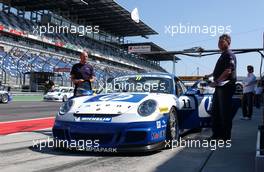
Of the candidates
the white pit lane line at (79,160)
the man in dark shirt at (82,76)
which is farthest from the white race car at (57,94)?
the white pit lane line at (79,160)

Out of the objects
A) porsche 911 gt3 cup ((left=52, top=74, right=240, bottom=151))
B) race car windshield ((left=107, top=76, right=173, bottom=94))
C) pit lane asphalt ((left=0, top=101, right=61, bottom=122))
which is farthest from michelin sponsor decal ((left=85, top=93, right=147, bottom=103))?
pit lane asphalt ((left=0, top=101, right=61, bottom=122))

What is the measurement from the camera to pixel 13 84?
102 feet

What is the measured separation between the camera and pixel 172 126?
5.93 meters

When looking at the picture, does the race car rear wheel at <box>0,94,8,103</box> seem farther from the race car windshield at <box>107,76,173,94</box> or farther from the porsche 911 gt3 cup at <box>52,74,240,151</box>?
the porsche 911 gt3 cup at <box>52,74,240,151</box>

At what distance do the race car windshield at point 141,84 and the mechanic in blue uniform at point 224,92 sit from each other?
757mm

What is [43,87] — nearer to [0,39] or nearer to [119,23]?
[0,39]

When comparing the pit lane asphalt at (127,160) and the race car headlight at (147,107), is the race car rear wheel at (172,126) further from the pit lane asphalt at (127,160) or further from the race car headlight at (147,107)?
the race car headlight at (147,107)

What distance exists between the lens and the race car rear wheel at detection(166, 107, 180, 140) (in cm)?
575

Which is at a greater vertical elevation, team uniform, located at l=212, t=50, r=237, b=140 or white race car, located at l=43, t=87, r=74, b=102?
team uniform, located at l=212, t=50, r=237, b=140

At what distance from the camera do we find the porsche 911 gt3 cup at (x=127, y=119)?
17.0ft

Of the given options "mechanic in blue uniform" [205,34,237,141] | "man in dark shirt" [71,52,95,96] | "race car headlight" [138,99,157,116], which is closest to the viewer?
"race car headlight" [138,99,157,116]

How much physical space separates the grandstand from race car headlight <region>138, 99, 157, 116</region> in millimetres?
21837

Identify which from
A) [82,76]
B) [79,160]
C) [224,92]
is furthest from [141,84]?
→ [79,160]

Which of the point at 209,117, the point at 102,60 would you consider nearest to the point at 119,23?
the point at 102,60
